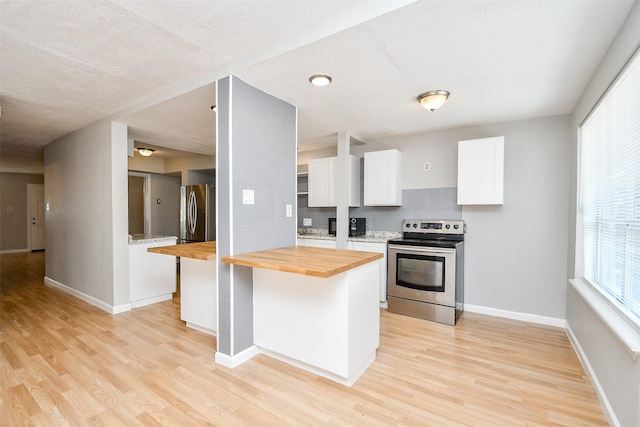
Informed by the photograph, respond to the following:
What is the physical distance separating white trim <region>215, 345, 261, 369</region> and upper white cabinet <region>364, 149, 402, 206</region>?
2424 mm

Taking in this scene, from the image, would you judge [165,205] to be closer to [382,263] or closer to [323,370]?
[382,263]

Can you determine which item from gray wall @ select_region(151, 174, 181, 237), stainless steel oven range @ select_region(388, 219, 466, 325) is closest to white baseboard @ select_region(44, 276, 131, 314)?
gray wall @ select_region(151, 174, 181, 237)

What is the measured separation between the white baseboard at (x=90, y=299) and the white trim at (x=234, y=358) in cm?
191

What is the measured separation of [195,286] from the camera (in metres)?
3.00

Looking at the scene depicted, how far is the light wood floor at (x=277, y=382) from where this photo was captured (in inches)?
68.8

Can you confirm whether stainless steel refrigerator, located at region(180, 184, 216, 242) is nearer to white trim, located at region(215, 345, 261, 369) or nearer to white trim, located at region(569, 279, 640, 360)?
white trim, located at region(215, 345, 261, 369)

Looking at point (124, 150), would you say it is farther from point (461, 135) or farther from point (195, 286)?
point (461, 135)

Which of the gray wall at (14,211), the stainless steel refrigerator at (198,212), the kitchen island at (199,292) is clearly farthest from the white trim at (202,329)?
the gray wall at (14,211)

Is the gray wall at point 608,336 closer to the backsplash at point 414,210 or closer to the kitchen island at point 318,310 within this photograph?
the backsplash at point 414,210

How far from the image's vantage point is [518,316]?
10.9ft

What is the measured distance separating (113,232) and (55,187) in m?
2.12

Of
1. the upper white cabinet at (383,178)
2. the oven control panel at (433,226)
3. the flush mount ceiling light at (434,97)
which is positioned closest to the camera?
the flush mount ceiling light at (434,97)

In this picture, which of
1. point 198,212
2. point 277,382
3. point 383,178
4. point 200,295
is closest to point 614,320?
point 277,382

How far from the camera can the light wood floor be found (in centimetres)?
175
